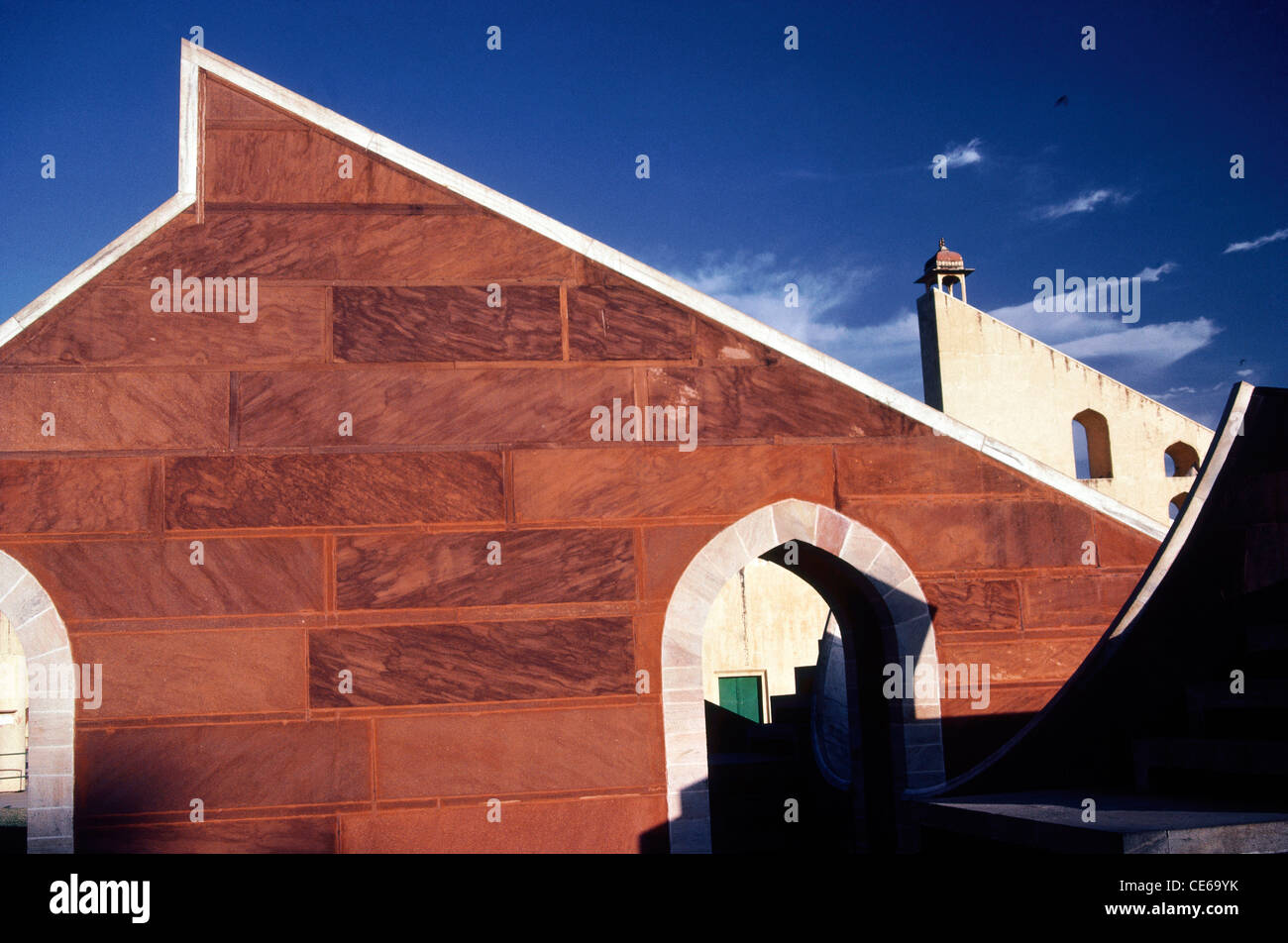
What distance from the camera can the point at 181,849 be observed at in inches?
266

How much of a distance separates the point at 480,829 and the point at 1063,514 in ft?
15.8

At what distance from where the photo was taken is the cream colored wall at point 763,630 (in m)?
23.6

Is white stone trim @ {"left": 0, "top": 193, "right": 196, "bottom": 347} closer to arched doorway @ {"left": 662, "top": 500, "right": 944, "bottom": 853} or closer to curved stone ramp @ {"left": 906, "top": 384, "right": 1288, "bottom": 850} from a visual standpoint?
arched doorway @ {"left": 662, "top": 500, "right": 944, "bottom": 853}

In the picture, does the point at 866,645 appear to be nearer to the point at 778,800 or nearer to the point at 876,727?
the point at 876,727

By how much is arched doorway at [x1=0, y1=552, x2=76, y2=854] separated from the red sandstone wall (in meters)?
0.09

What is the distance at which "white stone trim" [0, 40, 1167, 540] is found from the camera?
293 inches

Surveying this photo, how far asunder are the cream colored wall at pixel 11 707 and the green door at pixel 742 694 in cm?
1565

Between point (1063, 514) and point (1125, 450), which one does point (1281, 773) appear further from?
point (1125, 450)

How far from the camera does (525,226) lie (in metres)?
7.68

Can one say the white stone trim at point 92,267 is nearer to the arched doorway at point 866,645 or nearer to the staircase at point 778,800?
the arched doorway at point 866,645

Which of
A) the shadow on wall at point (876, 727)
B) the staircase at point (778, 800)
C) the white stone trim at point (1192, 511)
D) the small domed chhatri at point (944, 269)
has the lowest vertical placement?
the staircase at point (778, 800)

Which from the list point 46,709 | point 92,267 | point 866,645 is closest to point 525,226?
point 92,267

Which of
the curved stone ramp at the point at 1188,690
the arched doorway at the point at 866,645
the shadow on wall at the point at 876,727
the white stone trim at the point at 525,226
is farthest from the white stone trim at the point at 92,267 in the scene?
the curved stone ramp at the point at 1188,690

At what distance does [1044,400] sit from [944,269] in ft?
12.7
